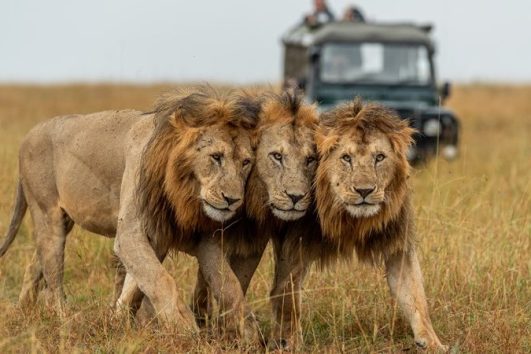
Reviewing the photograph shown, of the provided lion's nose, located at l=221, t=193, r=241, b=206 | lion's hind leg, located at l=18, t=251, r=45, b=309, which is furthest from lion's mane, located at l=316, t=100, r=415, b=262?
lion's hind leg, located at l=18, t=251, r=45, b=309

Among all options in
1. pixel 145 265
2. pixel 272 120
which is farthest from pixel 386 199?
pixel 145 265

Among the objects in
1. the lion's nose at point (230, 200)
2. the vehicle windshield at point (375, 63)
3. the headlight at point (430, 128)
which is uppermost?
the lion's nose at point (230, 200)

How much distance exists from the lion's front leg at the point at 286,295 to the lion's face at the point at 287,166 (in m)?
0.40

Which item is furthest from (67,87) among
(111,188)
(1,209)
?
(111,188)

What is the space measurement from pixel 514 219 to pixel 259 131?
7.65 ft

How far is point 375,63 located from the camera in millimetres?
12586

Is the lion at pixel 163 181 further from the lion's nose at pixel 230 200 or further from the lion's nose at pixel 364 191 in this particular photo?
the lion's nose at pixel 364 191

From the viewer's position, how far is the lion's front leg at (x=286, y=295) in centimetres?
528

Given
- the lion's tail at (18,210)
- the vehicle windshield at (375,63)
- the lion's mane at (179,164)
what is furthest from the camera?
the vehicle windshield at (375,63)

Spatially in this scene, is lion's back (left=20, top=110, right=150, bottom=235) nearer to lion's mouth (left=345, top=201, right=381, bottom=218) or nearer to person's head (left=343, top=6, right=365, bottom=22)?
lion's mouth (left=345, top=201, right=381, bottom=218)

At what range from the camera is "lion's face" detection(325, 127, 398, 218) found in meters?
4.85

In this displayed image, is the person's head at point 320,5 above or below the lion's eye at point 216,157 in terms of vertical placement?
below

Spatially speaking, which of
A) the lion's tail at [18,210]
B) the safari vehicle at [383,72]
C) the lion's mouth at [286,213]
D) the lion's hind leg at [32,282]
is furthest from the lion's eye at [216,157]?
the safari vehicle at [383,72]

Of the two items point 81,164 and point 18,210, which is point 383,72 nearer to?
point 18,210
